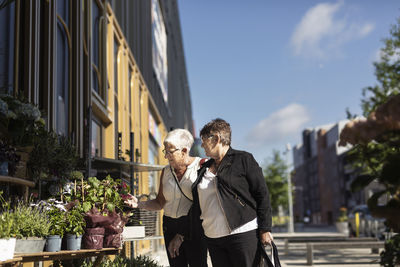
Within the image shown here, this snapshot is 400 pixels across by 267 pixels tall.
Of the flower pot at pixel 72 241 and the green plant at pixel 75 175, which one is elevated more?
the green plant at pixel 75 175

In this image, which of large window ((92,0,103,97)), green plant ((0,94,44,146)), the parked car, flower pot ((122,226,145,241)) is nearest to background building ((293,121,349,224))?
the parked car

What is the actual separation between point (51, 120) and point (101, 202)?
3138 mm

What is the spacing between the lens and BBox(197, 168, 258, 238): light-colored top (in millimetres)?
3855

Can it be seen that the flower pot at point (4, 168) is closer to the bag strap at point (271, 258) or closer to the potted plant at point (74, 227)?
the potted plant at point (74, 227)

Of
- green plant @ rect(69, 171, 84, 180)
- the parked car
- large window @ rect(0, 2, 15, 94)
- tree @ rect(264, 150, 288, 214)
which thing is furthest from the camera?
tree @ rect(264, 150, 288, 214)

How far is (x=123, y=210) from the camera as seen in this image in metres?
4.50

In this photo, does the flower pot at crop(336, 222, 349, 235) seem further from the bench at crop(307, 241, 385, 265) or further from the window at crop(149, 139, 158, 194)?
the bench at crop(307, 241, 385, 265)

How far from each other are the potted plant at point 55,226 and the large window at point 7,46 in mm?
2360

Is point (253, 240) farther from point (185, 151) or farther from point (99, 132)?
point (99, 132)

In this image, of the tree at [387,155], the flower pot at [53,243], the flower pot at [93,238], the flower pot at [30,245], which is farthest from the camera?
the flower pot at [93,238]

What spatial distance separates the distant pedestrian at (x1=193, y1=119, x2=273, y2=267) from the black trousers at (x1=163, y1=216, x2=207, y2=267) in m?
0.21

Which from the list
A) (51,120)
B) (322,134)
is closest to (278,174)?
(51,120)

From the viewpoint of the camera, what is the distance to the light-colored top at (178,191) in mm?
4199

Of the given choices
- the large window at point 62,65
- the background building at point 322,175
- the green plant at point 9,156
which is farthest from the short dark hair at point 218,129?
the background building at point 322,175
